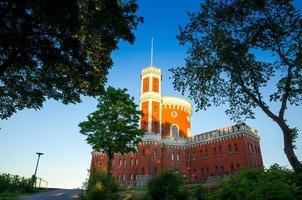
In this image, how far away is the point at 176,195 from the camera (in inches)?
558

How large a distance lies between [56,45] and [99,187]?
932cm

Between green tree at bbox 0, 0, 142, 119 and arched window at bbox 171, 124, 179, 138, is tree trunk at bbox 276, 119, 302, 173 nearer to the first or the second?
green tree at bbox 0, 0, 142, 119

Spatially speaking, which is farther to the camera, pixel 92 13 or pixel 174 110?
pixel 174 110

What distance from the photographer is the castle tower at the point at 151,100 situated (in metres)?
49.7

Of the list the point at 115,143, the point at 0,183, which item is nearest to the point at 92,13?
the point at 115,143

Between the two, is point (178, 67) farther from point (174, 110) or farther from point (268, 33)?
point (174, 110)

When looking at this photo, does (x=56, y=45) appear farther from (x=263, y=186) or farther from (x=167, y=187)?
(x=263, y=186)

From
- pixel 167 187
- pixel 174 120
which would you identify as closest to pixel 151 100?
pixel 174 120

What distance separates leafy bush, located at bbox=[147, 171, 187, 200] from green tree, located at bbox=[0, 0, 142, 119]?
6783 mm

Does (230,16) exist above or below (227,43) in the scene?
above

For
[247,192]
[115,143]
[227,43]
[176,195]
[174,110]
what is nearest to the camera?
[247,192]

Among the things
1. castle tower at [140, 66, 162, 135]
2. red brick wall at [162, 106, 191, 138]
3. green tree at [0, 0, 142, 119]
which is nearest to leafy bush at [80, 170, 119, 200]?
green tree at [0, 0, 142, 119]

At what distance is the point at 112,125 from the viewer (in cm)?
2328

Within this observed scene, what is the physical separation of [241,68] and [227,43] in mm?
1977
